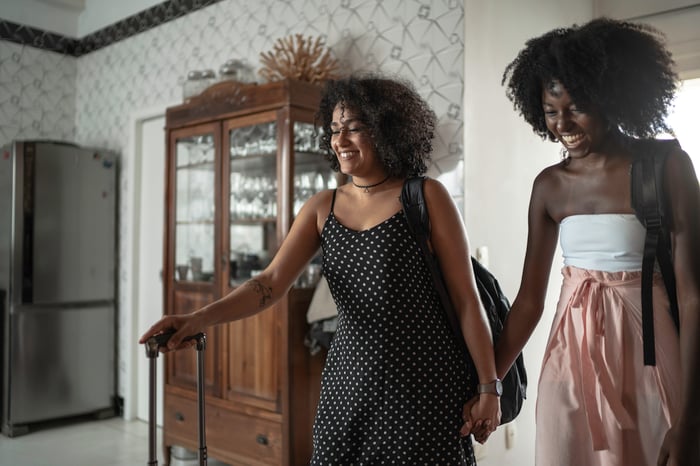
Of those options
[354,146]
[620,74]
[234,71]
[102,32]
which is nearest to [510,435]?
[354,146]

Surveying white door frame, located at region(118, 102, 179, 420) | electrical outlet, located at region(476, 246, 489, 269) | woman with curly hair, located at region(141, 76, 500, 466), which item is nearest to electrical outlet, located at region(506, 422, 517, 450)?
electrical outlet, located at region(476, 246, 489, 269)

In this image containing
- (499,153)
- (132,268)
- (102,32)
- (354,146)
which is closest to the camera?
(354,146)

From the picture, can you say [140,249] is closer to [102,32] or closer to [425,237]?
[102,32]

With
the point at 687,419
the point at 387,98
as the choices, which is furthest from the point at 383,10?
the point at 687,419

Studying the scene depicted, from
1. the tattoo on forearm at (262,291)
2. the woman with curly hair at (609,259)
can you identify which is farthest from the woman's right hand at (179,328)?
the woman with curly hair at (609,259)

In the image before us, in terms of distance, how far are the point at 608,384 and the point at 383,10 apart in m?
2.34

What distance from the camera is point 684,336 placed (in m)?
1.17

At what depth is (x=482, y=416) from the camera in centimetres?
144

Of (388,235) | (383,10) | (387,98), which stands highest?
(383,10)

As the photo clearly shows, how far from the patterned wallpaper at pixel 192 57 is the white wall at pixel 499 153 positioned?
60 millimetres

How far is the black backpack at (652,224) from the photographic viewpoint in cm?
120

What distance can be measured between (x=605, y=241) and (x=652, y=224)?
109 mm

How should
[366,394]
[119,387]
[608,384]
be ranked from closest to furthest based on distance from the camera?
[608,384] → [366,394] → [119,387]

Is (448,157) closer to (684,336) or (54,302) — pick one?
(684,336)
